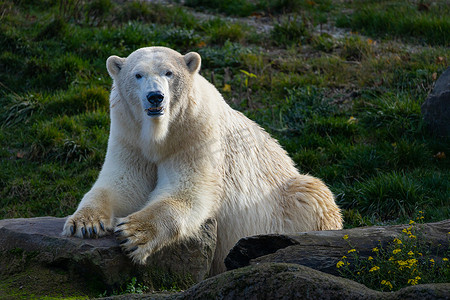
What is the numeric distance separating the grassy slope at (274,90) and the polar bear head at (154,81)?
258 cm

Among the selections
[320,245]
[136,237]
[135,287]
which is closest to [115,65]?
[136,237]

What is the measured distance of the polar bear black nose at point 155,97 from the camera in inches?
191

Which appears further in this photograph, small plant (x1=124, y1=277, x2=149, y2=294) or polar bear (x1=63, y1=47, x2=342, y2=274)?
polar bear (x1=63, y1=47, x2=342, y2=274)

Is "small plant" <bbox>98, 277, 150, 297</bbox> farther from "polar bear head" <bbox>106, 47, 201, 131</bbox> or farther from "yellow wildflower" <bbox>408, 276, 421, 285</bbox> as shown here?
"yellow wildflower" <bbox>408, 276, 421, 285</bbox>

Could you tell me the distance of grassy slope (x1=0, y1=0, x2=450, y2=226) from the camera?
24.5ft

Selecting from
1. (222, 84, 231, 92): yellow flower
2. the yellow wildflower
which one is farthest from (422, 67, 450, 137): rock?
the yellow wildflower

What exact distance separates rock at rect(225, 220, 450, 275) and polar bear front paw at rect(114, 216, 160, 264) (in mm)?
642

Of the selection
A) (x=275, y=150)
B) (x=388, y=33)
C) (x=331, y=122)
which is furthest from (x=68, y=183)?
(x=388, y=33)

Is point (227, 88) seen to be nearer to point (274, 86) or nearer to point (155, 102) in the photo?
point (274, 86)

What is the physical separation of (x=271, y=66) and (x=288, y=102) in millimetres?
1417

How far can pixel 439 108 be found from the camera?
7688 millimetres

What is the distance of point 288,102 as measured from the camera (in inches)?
347

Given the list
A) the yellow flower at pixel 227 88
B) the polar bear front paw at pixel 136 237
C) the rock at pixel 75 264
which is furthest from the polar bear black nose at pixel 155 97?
the yellow flower at pixel 227 88

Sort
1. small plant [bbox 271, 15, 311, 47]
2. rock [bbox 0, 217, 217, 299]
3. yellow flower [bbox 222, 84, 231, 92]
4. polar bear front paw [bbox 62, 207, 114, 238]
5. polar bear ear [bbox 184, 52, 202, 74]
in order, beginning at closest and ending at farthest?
rock [bbox 0, 217, 217, 299], polar bear front paw [bbox 62, 207, 114, 238], polar bear ear [bbox 184, 52, 202, 74], yellow flower [bbox 222, 84, 231, 92], small plant [bbox 271, 15, 311, 47]
